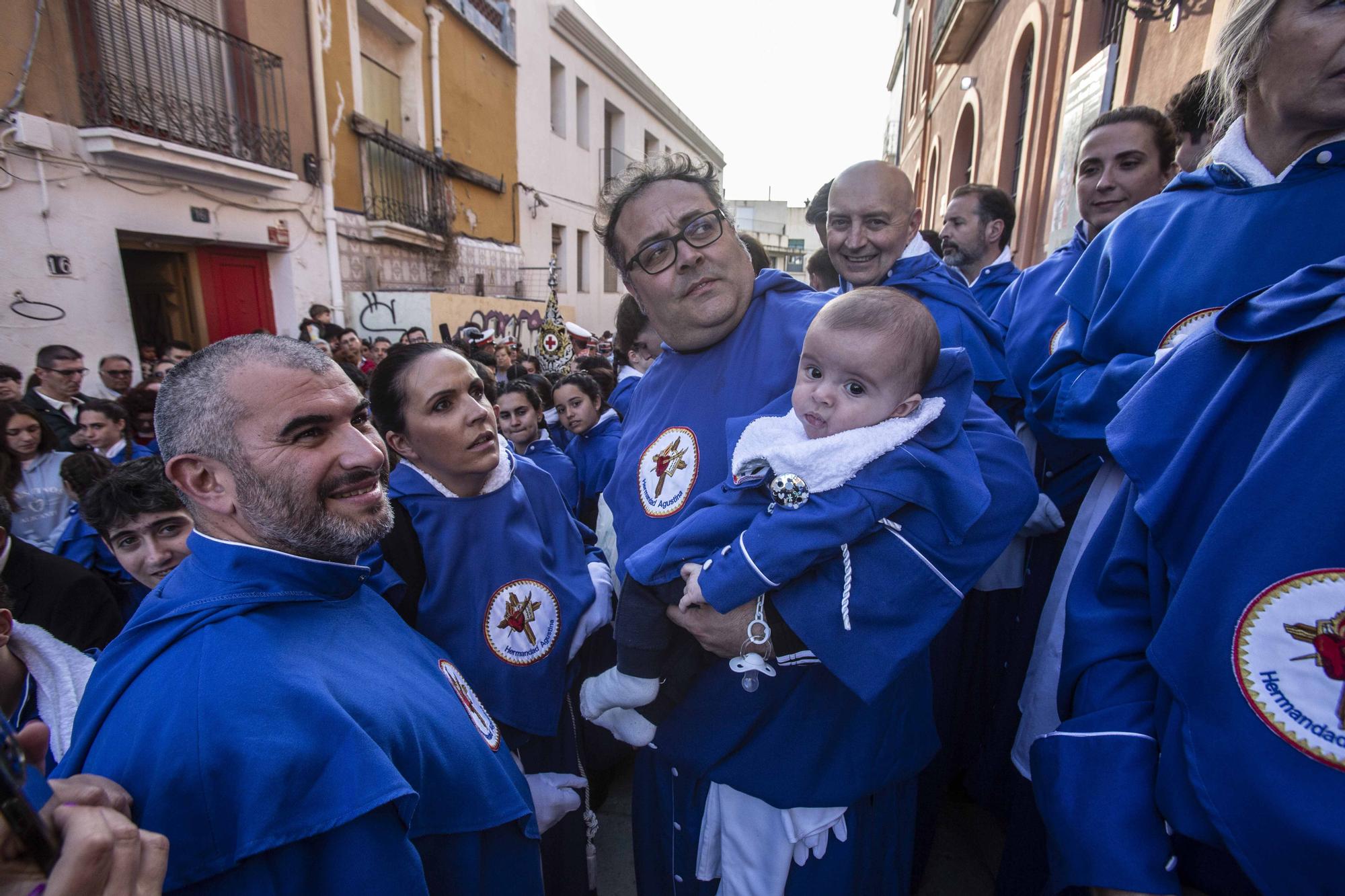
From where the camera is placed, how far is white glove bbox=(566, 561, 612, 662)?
7.46 ft

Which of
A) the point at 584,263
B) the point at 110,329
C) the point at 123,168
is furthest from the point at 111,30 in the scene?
the point at 584,263

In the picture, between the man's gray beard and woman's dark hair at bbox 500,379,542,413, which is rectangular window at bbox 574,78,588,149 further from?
the man's gray beard

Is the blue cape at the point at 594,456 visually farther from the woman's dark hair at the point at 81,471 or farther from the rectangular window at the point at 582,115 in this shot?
the rectangular window at the point at 582,115

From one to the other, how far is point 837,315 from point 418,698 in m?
1.26

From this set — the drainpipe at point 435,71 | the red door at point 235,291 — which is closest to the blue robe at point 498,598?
the red door at point 235,291

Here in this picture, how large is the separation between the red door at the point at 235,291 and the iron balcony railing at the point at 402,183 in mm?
2611

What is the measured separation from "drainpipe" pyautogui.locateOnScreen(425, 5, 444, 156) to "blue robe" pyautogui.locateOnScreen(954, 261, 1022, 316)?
43.8 feet

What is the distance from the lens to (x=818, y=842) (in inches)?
61.3

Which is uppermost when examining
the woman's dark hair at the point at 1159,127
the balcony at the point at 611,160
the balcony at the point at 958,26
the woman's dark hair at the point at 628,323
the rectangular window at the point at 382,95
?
the balcony at the point at 611,160

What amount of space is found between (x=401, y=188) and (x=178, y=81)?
15.3ft

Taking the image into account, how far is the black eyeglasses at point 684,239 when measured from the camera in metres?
1.79

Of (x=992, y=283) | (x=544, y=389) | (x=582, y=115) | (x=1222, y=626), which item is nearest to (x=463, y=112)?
(x=582, y=115)

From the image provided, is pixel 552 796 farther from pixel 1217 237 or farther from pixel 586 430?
pixel 586 430

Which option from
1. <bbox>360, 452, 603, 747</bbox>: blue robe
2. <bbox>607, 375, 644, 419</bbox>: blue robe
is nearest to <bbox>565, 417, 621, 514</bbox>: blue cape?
<bbox>607, 375, 644, 419</bbox>: blue robe
